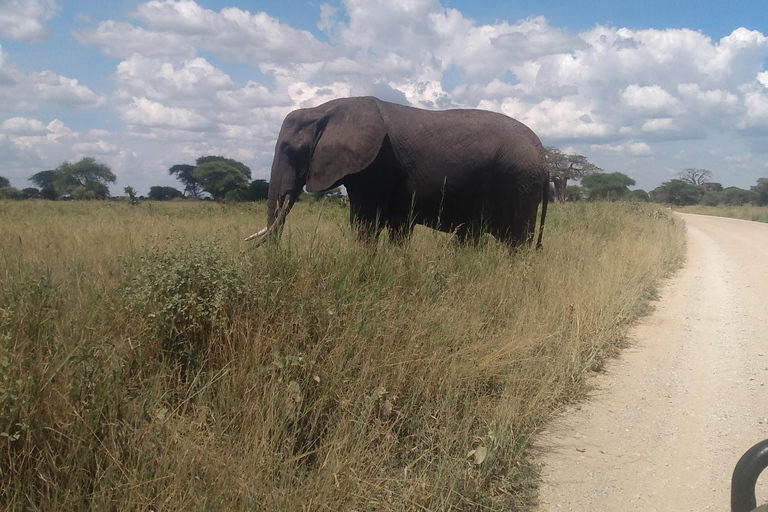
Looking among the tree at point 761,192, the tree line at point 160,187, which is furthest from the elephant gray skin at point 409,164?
the tree at point 761,192

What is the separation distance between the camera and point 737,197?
53.8 m

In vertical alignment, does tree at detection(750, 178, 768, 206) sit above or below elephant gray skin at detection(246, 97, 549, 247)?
above

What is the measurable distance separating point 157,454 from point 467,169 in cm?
448

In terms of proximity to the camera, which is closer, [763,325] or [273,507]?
[273,507]

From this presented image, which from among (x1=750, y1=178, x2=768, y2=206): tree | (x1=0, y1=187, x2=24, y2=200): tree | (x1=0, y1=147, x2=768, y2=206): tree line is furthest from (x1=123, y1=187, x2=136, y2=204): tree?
(x1=750, y1=178, x2=768, y2=206): tree

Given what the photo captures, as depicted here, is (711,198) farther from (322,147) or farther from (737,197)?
(322,147)

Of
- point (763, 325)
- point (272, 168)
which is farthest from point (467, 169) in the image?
point (763, 325)

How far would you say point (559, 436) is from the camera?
350 centimetres

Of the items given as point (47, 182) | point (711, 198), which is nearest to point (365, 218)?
point (47, 182)

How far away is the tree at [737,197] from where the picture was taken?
5244cm

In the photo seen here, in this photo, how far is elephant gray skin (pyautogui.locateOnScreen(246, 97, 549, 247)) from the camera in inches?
229

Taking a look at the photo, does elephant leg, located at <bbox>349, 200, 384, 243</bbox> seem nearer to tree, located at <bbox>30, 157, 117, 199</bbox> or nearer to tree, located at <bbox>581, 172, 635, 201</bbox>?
tree, located at <bbox>30, 157, 117, 199</bbox>

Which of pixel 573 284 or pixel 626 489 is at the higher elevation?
pixel 573 284

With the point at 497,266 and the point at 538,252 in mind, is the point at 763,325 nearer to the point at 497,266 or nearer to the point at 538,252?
the point at 538,252
